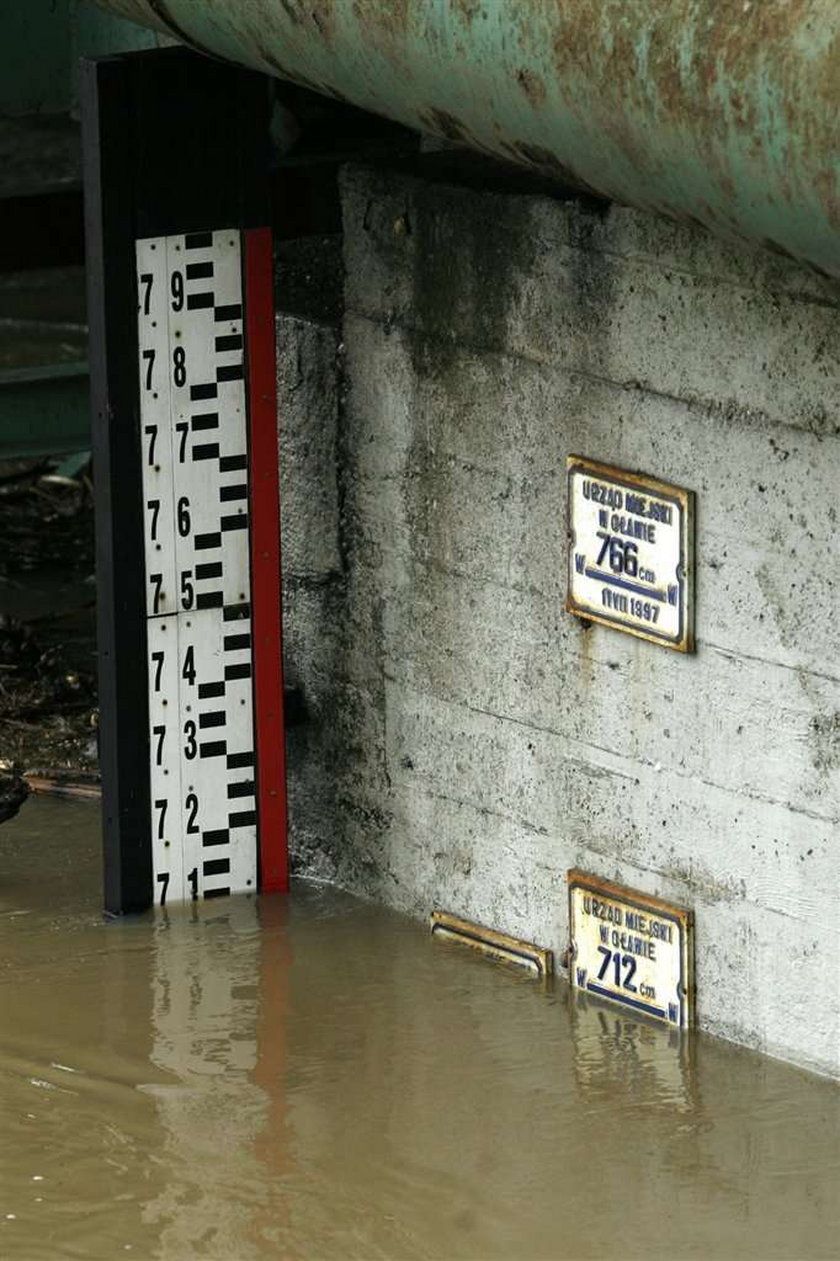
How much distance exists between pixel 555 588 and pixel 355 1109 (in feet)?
4.78

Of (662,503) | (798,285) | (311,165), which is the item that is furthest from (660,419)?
(311,165)

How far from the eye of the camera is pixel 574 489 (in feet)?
21.7

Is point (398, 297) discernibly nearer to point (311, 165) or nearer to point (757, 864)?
point (311, 165)

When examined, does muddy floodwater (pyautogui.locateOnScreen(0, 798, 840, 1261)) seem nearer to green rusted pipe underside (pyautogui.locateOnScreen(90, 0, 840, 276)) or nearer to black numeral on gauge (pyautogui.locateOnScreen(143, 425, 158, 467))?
black numeral on gauge (pyautogui.locateOnScreen(143, 425, 158, 467))

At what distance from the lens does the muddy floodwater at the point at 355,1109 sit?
5.46 meters

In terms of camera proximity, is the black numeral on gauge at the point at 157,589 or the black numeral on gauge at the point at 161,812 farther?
the black numeral on gauge at the point at 161,812

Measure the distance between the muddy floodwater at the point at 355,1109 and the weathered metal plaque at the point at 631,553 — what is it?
1003 mm

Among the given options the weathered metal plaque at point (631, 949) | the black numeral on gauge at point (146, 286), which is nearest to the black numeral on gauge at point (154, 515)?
the black numeral on gauge at point (146, 286)

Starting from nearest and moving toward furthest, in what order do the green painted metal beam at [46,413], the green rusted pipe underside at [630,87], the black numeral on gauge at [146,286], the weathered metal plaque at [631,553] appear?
the green rusted pipe underside at [630,87] → the weathered metal plaque at [631,553] → the black numeral on gauge at [146,286] → the green painted metal beam at [46,413]

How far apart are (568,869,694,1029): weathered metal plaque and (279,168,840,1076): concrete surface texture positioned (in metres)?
0.05

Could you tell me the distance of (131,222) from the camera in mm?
7023

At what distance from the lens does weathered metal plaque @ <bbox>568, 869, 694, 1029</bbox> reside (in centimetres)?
647

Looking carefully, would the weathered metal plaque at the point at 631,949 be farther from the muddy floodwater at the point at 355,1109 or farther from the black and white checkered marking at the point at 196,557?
the black and white checkered marking at the point at 196,557

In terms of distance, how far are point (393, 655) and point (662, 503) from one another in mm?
1263
